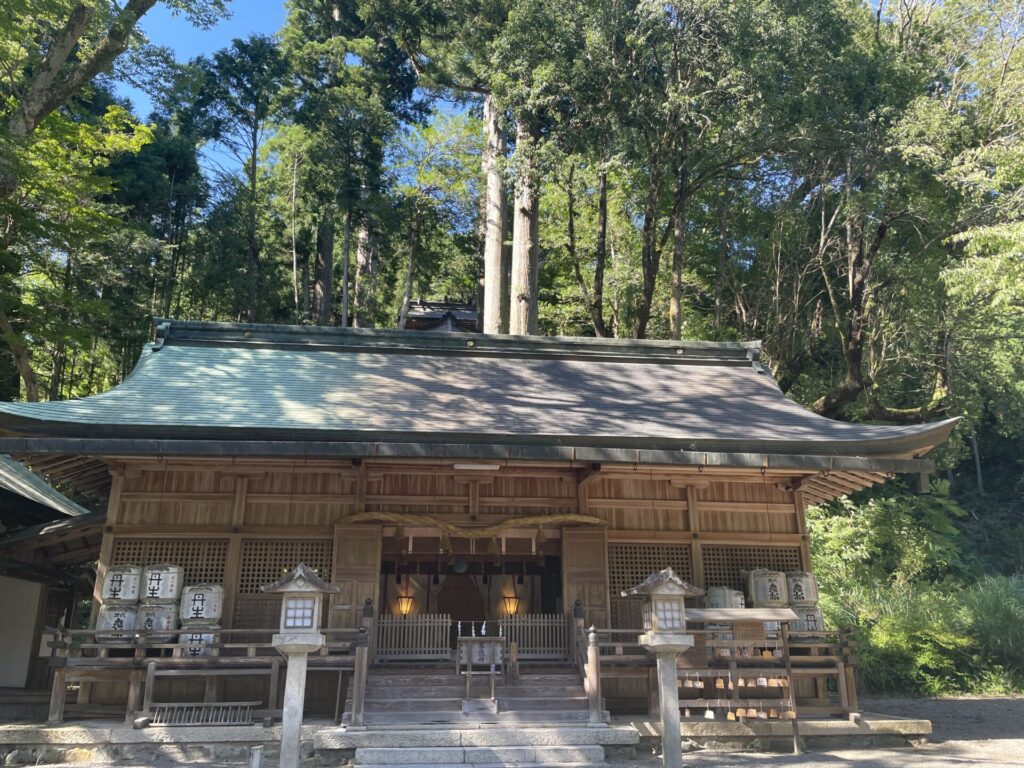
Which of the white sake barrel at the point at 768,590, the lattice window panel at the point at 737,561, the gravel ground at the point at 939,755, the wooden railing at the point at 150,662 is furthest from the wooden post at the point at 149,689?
the white sake barrel at the point at 768,590

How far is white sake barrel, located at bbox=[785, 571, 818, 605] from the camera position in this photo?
10.0 meters

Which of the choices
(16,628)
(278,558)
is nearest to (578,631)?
(278,558)

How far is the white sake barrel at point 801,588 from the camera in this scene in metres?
10.0

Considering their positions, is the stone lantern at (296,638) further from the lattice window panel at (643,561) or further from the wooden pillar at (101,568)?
the lattice window panel at (643,561)

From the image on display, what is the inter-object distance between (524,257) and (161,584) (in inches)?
454

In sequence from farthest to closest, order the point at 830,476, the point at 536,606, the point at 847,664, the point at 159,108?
the point at 159,108 < the point at 536,606 < the point at 830,476 < the point at 847,664

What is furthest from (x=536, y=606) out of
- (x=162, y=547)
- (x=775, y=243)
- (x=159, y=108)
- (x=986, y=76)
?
(x=159, y=108)

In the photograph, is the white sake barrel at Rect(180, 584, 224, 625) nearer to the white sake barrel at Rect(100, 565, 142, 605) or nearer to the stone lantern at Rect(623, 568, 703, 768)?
the white sake barrel at Rect(100, 565, 142, 605)

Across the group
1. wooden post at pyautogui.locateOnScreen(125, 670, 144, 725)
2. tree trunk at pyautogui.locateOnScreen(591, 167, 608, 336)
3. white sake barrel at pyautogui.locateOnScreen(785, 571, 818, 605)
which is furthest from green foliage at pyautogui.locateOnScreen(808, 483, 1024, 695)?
wooden post at pyautogui.locateOnScreen(125, 670, 144, 725)

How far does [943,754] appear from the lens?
27.0 ft

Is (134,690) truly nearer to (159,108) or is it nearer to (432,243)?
(432,243)

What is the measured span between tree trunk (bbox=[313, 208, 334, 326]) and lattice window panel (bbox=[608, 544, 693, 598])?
17854 millimetres

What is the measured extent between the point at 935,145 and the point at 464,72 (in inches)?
490

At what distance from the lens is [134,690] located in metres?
8.05
